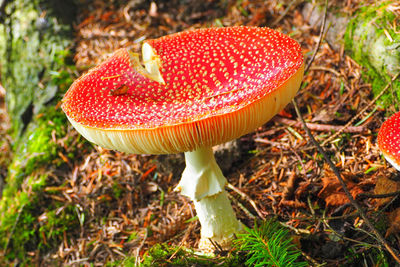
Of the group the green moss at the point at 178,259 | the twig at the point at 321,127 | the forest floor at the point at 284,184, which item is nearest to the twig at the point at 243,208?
the forest floor at the point at 284,184

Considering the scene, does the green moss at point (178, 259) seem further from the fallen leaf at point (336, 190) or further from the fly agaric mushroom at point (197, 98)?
the fallen leaf at point (336, 190)

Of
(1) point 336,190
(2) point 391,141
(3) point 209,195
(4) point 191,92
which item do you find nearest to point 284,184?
(1) point 336,190

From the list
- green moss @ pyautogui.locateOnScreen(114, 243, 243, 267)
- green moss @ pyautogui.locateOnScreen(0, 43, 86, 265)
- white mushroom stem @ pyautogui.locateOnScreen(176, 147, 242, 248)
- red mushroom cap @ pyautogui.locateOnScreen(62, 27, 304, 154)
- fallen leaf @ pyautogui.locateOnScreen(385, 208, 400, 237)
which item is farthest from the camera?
green moss @ pyautogui.locateOnScreen(0, 43, 86, 265)

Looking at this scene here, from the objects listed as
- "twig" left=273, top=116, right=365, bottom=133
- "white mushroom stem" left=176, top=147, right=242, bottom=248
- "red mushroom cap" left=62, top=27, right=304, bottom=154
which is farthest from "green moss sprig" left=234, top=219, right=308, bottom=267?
"twig" left=273, top=116, right=365, bottom=133

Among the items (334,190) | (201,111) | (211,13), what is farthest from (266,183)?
(211,13)

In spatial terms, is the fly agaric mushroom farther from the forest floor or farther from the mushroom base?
the forest floor

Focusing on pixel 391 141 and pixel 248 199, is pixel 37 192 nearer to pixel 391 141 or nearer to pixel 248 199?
pixel 248 199
